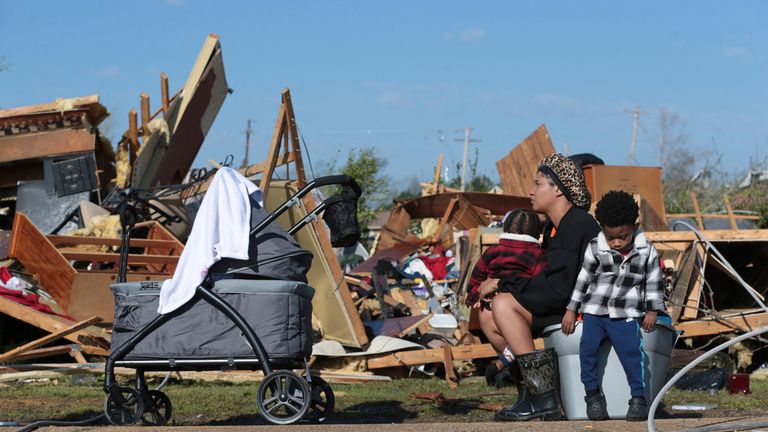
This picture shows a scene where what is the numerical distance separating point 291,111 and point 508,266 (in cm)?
415

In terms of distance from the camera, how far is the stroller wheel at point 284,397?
5.57 m

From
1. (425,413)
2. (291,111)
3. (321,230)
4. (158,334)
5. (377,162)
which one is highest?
(377,162)

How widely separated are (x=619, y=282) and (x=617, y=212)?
383mm

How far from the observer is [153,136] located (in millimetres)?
14695

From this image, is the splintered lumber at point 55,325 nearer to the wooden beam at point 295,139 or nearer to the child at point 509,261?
the wooden beam at point 295,139

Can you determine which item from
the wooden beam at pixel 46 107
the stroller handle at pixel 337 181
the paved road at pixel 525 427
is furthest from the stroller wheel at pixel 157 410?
the wooden beam at pixel 46 107

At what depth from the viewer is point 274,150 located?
9.54 m

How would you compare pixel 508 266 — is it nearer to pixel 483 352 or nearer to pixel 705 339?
pixel 483 352

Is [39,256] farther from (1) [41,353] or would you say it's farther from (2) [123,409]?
(2) [123,409]

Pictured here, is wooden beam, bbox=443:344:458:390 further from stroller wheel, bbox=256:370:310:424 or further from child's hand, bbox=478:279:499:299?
stroller wheel, bbox=256:370:310:424

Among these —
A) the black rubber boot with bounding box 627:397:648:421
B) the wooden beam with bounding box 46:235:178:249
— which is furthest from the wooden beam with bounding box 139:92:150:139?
the black rubber boot with bounding box 627:397:648:421

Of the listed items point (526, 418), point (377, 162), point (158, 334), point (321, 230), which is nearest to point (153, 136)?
point (321, 230)

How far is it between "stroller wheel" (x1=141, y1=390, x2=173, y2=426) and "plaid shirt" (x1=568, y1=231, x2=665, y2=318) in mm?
2681

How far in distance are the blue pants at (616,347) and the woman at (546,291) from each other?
8.8 inches
